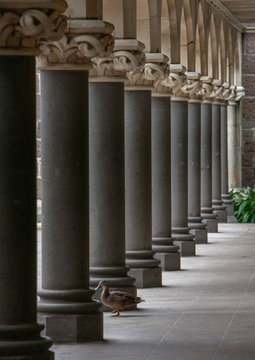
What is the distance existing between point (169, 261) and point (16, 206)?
9.18 meters

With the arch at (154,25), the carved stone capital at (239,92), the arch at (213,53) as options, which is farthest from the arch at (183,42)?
the carved stone capital at (239,92)

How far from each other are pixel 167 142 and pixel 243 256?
3.39 metres

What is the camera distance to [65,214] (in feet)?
37.6

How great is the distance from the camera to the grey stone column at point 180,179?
2052cm

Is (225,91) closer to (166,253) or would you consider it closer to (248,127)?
(248,127)

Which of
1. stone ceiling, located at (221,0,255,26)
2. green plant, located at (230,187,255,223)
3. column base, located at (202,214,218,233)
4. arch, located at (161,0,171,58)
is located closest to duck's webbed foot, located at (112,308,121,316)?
arch, located at (161,0,171,58)

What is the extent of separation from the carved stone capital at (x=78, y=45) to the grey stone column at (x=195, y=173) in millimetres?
11305

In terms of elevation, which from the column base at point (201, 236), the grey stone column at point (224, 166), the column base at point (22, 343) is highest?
the grey stone column at point (224, 166)

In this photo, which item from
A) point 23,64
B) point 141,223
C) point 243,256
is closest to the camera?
point 23,64

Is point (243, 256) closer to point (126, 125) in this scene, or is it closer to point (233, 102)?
point (126, 125)

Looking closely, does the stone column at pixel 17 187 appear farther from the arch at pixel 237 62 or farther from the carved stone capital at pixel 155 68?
the arch at pixel 237 62

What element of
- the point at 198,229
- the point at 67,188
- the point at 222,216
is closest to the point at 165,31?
the point at 198,229

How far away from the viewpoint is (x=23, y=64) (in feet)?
30.8

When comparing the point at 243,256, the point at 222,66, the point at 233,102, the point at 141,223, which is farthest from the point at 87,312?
the point at 233,102
